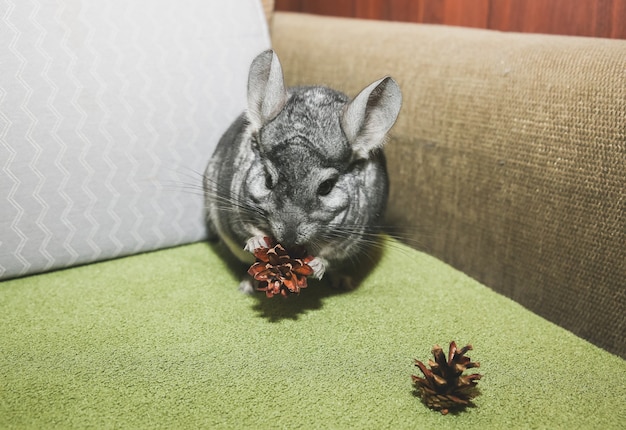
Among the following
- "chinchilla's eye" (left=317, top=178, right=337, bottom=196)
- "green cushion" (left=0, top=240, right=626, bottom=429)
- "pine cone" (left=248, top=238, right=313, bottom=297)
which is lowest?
"green cushion" (left=0, top=240, right=626, bottom=429)

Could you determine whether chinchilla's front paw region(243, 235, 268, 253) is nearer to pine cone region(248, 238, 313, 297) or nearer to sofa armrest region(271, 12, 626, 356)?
pine cone region(248, 238, 313, 297)

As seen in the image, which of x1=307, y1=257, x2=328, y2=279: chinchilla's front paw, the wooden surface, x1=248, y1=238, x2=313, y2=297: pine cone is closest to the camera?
x1=248, y1=238, x2=313, y2=297: pine cone

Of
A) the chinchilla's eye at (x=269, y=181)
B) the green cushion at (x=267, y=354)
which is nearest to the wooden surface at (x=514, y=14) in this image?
the green cushion at (x=267, y=354)

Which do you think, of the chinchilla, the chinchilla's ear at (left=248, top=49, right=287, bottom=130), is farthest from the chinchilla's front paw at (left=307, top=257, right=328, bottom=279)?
the chinchilla's ear at (left=248, top=49, right=287, bottom=130)

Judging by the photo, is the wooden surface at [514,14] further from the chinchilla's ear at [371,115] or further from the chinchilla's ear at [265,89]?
the chinchilla's ear at [265,89]

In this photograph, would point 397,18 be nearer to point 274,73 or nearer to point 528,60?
point 528,60

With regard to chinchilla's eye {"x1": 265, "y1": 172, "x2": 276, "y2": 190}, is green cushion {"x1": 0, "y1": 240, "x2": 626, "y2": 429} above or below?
below
